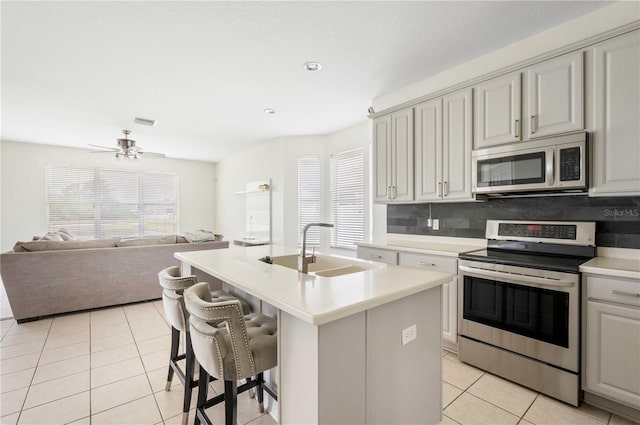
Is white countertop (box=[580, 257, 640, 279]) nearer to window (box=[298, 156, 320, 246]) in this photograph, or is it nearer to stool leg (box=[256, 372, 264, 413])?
stool leg (box=[256, 372, 264, 413])

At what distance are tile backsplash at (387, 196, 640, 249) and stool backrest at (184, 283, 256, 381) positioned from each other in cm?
254

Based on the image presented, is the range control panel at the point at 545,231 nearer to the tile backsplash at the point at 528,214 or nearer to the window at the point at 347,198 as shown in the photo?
the tile backsplash at the point at 528,214

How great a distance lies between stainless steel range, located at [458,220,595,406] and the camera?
194 centimetres

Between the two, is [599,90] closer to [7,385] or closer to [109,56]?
[109,56]

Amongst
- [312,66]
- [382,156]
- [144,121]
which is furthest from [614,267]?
[144,121]

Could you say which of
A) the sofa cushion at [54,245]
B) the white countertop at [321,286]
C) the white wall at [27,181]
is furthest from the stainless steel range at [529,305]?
the white wall at [27,181]

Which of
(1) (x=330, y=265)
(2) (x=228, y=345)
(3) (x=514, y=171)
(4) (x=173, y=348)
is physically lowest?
(4) (x=173, y=348)

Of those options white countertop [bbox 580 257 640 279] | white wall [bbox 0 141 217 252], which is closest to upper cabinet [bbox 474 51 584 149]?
white countertop [bbox 580 257 640 279]

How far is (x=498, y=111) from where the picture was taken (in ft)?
8.17

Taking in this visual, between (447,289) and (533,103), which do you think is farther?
(447,289)

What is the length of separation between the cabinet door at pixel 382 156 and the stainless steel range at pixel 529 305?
1.25m

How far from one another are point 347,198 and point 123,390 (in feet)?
11.7

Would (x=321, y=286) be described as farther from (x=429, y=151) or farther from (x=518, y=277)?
(x=429, y=151)

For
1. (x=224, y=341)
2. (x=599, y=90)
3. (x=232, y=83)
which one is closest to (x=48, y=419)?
(x=224, y=341)
